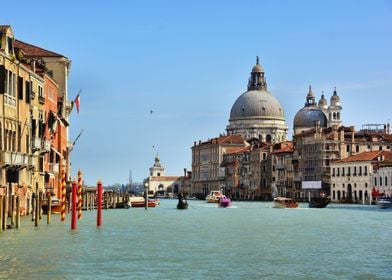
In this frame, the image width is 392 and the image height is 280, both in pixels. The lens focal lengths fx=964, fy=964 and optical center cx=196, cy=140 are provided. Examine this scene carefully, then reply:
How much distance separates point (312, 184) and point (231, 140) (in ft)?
118

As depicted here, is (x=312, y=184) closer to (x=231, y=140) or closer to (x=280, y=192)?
(x=280, y=192)

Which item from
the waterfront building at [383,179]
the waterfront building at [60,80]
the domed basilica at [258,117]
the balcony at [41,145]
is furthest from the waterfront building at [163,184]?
the balcony at [41,145]

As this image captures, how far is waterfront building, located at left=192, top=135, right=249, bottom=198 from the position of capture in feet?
409

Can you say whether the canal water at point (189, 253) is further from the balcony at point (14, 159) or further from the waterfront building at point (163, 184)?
the waterfront building at point (163, 184)

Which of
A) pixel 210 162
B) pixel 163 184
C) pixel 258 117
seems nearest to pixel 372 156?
pixel 258 117

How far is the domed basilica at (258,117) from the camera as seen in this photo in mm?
129375

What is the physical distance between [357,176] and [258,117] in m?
52.2

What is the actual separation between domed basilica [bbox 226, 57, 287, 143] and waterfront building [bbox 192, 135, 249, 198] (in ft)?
10.4

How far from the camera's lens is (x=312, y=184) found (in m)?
89.6

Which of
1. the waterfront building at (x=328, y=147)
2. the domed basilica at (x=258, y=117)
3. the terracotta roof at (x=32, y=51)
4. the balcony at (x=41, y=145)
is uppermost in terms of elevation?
the domed basilica at (x=258, y=117)

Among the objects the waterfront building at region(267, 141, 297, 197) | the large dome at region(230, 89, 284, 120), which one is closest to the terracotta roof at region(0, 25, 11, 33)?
the waterfront building at region(267, 141, 297, 197)

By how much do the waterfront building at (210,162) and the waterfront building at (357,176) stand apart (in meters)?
40.1

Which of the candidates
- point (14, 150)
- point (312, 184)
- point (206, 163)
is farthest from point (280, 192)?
point (14, 150)

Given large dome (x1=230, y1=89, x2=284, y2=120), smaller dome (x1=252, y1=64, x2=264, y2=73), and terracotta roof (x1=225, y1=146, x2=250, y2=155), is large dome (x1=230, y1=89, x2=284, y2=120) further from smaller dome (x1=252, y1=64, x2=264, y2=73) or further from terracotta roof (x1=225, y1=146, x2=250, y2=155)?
terracotta roof (x1=225, y1=146, x2=250, y2=155)
